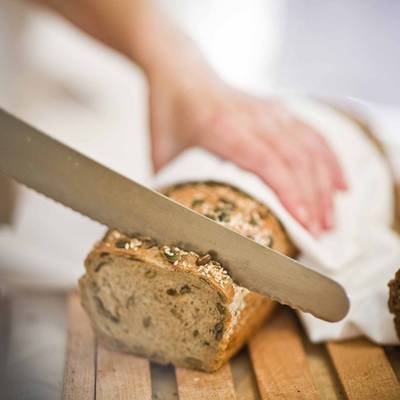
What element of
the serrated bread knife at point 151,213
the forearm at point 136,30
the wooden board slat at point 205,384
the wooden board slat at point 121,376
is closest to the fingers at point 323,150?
the forearm at point 136,30

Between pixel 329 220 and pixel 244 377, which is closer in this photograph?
pixel 244 377

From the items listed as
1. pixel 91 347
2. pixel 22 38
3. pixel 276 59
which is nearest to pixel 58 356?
pixel 91 347

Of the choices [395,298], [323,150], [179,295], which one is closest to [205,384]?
[179,295]

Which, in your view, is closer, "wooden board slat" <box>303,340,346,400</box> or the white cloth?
"wooden board slat" <box>303,340,346,400</box>

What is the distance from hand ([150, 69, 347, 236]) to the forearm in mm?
72

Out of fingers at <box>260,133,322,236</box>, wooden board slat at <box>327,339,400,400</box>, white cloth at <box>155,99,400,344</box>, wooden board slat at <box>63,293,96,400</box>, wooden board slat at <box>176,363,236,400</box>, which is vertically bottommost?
wooden board slat at <box>63,293,96,400</box>

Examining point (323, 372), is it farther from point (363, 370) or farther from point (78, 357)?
point (78, 357)

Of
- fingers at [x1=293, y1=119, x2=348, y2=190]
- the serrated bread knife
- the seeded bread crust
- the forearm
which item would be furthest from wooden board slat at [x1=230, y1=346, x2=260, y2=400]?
the forearm

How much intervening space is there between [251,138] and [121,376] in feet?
2.56

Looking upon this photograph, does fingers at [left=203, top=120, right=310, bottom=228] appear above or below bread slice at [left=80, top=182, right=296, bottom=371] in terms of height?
above

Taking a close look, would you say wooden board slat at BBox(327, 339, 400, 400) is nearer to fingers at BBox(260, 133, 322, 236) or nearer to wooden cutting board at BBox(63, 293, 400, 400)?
wooden cutting board at BBox(63, 293, 400, 400)

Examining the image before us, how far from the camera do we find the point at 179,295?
64.2 inches

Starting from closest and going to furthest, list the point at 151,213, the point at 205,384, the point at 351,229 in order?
the point at 151,213 < the point at 205,384 < the point at 351,229

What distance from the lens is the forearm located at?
2.25 metres
